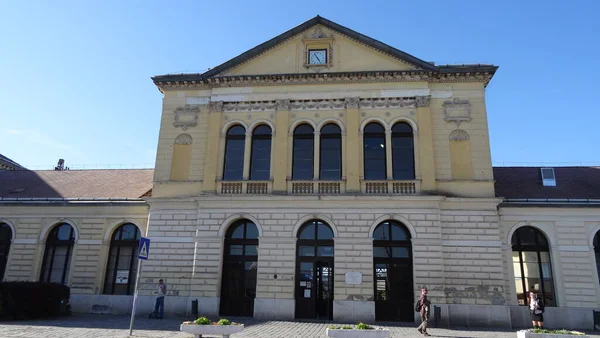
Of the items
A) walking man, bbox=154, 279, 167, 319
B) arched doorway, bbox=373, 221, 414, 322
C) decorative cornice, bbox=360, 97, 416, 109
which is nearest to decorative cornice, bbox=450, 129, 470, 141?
decorative cornice, bbox=360, 97, 416, 109

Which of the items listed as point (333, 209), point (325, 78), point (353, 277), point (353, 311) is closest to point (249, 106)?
point (325, 78)

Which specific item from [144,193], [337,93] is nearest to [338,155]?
[337,93]

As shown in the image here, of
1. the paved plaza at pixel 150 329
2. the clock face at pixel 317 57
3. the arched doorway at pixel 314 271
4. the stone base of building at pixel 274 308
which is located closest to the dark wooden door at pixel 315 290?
the arched doorway at pixel 314 271

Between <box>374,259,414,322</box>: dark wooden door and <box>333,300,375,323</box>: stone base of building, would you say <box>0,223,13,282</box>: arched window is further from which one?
<box>374,259,414,322</box>: dark wooden door

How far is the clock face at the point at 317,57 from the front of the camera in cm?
2147

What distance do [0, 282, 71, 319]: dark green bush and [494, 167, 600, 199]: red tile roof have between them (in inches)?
790

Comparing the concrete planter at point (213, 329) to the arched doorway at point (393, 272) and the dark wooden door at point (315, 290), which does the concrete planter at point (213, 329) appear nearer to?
the dark wooden door at point (315, 290)

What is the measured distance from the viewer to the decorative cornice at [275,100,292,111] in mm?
20875

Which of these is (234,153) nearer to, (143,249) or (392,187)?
(392,187)

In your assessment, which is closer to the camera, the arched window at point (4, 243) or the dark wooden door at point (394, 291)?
the dark wooden door at point (394, 291)

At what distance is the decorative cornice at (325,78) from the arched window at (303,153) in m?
2.39

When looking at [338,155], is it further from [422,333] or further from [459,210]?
[422,333]

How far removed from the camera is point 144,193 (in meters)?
22.6

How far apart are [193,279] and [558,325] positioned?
15.4m
